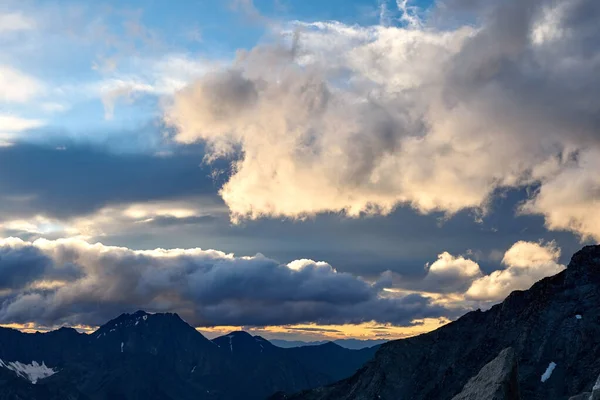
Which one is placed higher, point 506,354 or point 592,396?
point 506,354

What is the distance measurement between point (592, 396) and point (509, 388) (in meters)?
2.51

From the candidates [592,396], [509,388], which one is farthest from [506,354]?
[592,396]

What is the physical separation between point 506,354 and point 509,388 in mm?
1303

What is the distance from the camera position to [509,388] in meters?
22.3

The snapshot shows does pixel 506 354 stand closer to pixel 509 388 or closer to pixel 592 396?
pixel 509 388

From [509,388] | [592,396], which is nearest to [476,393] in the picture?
[509,388]

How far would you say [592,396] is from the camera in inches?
861

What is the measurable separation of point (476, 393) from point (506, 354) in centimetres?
165

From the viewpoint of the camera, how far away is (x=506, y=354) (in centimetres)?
2322

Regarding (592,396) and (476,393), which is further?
(476,393)

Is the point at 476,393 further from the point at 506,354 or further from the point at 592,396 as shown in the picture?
the point at 592,396

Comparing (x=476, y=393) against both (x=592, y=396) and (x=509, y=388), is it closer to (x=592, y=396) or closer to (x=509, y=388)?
(x=509, y=388)

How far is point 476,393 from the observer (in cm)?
2339
